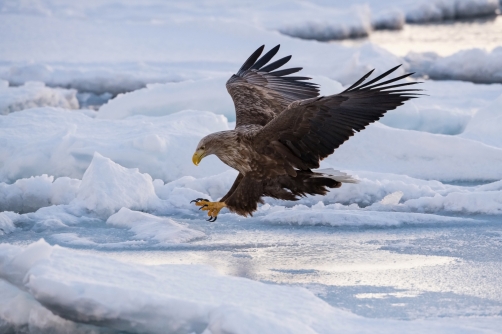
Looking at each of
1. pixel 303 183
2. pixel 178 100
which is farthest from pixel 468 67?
pixel 303 183

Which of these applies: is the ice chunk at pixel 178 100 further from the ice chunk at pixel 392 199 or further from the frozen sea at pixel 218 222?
the ice chunk at pixel 392 199

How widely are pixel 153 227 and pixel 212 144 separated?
0.65 metres

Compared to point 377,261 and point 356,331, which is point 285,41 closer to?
point 377,261

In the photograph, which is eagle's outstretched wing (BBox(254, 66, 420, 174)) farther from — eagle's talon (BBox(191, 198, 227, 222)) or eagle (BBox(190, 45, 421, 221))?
eagle's talon (BBox(191, 198, 227, 222))

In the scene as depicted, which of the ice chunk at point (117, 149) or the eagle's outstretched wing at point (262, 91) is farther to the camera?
the ice chunk at point (117, 149)

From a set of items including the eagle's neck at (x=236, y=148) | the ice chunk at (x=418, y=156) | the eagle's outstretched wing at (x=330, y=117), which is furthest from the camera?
the ice chunk at (x=418, y=156)

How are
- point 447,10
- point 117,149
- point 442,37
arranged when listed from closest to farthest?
point 117,149 < point 442,37 < point 447,10

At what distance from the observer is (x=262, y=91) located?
17.1 ft

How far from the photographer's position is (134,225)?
4922mm

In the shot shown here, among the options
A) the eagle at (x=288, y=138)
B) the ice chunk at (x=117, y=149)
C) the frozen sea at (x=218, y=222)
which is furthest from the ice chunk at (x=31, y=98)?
the eagle at (x=288, y=138)

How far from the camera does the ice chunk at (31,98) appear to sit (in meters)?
8.25

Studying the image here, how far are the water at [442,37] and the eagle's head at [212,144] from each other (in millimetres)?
9676

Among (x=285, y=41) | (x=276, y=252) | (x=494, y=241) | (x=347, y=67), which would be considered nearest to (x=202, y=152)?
(x=276, y=252)

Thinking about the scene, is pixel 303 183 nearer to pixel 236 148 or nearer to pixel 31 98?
pixel 236 148
